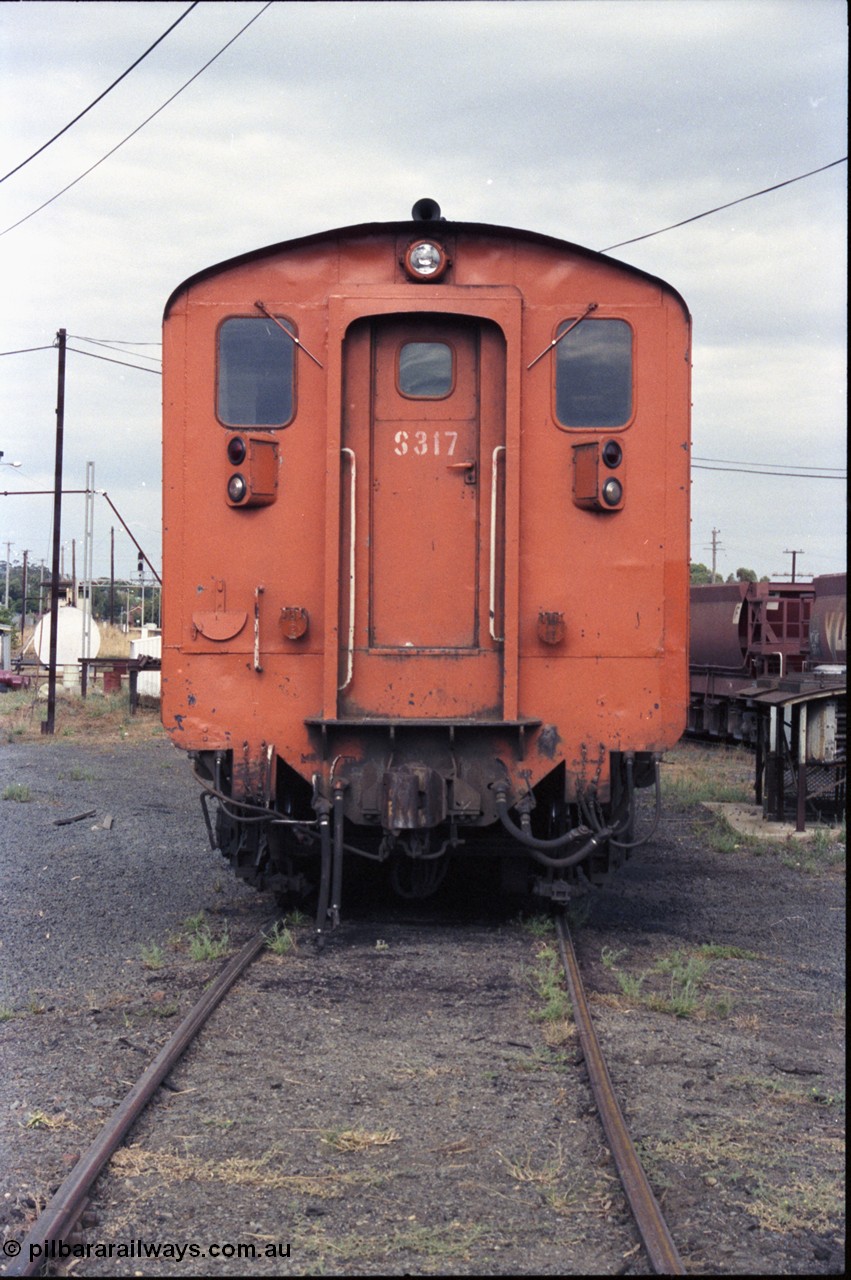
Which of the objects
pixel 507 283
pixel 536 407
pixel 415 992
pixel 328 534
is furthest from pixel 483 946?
pixel 507 283

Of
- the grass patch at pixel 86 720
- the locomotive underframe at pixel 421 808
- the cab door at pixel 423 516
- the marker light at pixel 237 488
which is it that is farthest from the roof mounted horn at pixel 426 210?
the grass patch at pixel 86 720

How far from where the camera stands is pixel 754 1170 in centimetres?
420

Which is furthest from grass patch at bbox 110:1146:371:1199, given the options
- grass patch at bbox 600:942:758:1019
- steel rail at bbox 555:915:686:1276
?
grass patch at bbox 600:942:758:1019

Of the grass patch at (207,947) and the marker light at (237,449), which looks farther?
the marker light at (237,449)

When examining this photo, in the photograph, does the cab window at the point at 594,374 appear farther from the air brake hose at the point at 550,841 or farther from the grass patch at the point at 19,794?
the grass patch at the point at 19,794

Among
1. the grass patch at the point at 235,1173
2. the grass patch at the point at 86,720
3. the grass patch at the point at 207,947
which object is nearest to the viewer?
the grass patch at the point at 235,1173

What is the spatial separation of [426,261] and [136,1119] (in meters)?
4.90

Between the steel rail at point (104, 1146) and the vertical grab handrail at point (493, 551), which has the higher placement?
the vertical grab handrail at point (493, 551)

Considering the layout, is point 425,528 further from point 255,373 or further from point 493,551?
point 255,373

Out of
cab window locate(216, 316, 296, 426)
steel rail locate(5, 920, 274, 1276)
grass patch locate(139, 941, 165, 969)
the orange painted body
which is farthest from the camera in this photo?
cab window locate(216, 316, 296, 426)

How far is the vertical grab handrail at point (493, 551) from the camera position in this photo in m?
7.28

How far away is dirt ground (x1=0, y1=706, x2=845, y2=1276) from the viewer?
3695mm

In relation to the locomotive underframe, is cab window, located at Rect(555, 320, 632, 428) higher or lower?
higher

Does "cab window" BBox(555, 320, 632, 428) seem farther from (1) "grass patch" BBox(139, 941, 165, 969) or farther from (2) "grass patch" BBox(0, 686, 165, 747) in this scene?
(2) "grass patch" BBox(0, 686, 165, 747)
